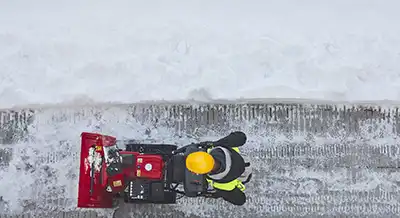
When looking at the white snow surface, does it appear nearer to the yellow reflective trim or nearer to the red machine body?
the red machine body

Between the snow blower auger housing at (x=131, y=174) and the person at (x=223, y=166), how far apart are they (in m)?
0.14

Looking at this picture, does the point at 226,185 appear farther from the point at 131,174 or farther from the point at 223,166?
the point at 131,174

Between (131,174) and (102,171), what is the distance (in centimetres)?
28

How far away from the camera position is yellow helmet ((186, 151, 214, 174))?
3707 millimetres

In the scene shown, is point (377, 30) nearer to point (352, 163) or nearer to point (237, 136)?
point (352, 163)

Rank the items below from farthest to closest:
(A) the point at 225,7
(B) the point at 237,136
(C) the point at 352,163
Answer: (A) the point at 225,7
(C) the point at 352,163
(B) the point at 237,136

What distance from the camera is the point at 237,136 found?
428 centimetres

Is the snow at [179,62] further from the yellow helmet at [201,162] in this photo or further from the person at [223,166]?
the yellow helmet at [201,162]

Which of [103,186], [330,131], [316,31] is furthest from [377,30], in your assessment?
[103,186]

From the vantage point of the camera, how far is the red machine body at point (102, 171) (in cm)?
421

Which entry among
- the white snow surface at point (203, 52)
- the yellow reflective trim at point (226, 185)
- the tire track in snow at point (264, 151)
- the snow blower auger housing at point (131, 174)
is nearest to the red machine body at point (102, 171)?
the snow blower auger housing at point (131, 174)

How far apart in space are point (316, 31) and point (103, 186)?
101 inches

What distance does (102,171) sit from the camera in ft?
14.3

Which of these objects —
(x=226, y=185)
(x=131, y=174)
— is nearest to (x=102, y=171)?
(x=131, y=174)
